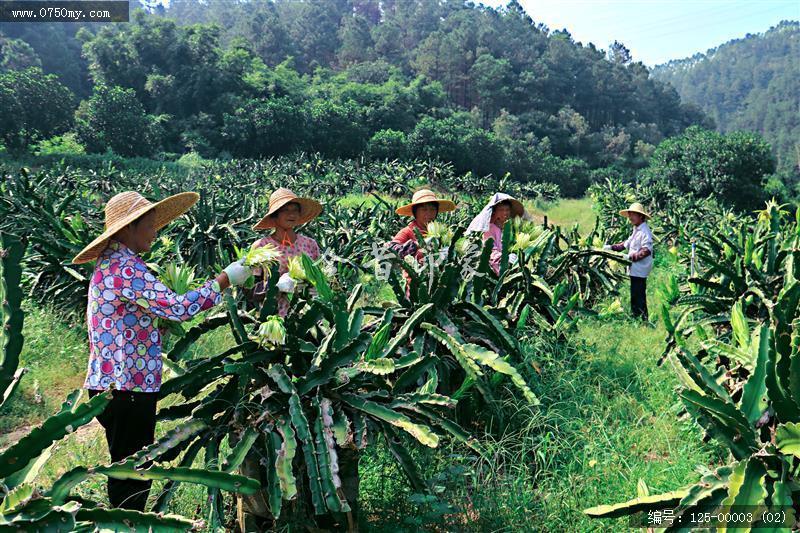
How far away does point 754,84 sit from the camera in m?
111

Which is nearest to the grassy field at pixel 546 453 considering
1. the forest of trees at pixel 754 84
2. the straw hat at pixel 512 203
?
the straw hat at pixel 512 203

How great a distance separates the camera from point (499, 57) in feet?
247

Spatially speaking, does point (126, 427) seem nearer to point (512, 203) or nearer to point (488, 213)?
point (488, 213)

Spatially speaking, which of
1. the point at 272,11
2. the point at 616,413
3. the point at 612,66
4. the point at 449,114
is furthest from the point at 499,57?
the point at 616,413

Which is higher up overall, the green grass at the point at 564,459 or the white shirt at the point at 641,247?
the white shirt at the point at 641,247

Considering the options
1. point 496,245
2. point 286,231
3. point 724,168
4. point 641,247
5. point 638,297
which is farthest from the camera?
point 724,168

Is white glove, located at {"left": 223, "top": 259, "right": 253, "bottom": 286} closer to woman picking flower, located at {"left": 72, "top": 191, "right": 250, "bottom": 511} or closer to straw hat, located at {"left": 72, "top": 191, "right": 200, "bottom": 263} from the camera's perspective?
woman picking flower, located at {"left": 72, "top": 191, "right": 250, "bottom": 511}

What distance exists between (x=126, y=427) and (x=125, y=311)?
0.50m

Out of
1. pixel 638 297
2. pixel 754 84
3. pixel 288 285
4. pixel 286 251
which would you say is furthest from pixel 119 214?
pixel 754 84

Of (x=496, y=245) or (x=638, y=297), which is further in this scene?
(x=638, y=297)

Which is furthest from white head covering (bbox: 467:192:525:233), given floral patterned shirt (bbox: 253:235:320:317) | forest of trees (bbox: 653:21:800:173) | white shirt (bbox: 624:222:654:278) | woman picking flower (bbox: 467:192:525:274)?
forest of trees (bbox: 653:21:800:173)

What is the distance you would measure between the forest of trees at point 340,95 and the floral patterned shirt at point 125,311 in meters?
36.3

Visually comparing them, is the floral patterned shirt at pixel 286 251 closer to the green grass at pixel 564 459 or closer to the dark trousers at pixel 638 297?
the green grass at pixel 564 459

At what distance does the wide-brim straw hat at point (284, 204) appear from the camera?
3.75m
